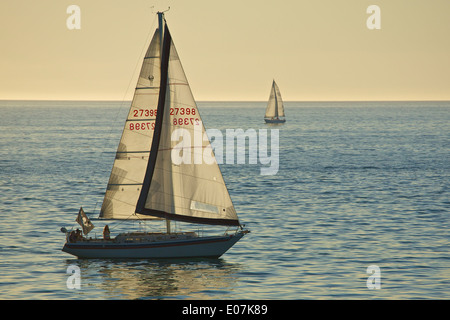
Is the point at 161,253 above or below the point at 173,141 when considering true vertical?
below

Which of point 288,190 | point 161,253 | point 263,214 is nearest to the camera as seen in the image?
point 161,253

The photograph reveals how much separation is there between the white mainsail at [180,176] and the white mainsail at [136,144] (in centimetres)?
72

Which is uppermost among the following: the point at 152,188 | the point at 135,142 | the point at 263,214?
the point at 135,142

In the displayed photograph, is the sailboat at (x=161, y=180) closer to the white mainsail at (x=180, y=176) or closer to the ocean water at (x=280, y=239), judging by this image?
the white mainsail at (x=180, y=176)

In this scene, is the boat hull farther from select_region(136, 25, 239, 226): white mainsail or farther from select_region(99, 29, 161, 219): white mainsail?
select_region(99, 29, 161, 219): white mainsail

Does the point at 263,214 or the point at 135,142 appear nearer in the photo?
the point at 135,142

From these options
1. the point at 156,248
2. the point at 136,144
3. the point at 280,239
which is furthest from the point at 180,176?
the point at 280,239

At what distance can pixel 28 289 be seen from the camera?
3481 centimetres

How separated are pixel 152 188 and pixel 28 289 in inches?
345

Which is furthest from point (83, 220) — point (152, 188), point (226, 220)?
point (226, 220)

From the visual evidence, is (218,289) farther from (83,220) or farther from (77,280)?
(83,220)

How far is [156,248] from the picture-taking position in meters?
39.3

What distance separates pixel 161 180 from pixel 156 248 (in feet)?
12.1

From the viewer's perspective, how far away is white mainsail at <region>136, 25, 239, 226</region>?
39406 mm
